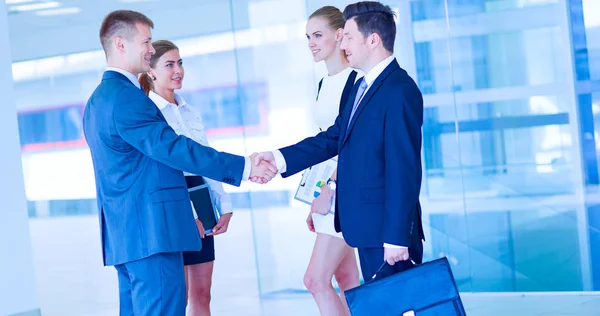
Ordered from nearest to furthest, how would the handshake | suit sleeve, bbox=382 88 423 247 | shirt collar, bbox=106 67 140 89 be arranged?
suit sleeve, bbox=382 88 423 247 → shirt collar, bbox=106 67 140 89 → the handshake

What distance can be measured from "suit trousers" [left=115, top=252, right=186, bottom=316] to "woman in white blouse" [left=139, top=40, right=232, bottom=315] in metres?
0.60

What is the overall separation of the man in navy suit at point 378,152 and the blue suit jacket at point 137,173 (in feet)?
1.78

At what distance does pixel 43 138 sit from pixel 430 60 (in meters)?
2.91

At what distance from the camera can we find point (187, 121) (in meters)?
3.41

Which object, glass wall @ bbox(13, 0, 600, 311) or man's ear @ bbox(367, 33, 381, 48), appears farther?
glass wall @ bbox(13, 0, 600, 311)

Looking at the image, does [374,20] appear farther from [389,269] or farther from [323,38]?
[389,269]

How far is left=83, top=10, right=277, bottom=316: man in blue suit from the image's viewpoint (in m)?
2.68

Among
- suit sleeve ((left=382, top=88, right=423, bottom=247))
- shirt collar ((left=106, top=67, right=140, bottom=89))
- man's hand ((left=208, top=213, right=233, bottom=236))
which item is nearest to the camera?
suit sleeve ((left=382, top=88, right=423, bottom=247))

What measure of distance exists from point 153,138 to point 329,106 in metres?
0.90

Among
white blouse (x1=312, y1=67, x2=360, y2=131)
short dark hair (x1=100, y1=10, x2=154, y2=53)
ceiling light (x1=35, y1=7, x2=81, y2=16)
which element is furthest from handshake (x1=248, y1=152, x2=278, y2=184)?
ceiling light (x1=35, y1=7, x2=81, y2=16)

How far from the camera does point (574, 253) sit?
480cm

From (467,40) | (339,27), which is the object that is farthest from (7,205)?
(467,40)

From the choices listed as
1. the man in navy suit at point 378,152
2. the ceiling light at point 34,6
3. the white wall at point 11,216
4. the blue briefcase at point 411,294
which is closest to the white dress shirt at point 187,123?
the man in navy suit at point 378,152

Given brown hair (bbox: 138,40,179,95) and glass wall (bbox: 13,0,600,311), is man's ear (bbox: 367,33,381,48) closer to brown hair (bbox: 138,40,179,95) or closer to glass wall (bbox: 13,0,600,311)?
brown hair (bbox: 138,40,179,95)
